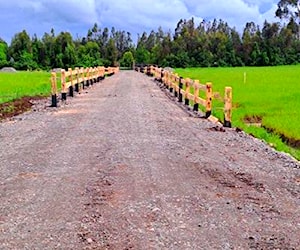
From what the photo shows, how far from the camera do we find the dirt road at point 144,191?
16.6 feet

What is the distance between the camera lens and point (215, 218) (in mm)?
5613

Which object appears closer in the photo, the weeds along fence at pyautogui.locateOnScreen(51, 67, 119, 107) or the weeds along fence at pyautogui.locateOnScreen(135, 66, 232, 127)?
the weeds along fence at pyautogui.locateOnScreen(135, 66, 232, 127)

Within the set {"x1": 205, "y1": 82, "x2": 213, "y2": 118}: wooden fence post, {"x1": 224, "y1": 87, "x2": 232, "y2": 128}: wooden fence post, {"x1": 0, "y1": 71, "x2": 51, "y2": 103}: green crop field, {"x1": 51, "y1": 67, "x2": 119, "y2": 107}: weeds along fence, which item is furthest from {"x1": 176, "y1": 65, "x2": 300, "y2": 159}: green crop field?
{"x1": 0, "y1": 71, "x2": 51, "y2": 103}: green crop field

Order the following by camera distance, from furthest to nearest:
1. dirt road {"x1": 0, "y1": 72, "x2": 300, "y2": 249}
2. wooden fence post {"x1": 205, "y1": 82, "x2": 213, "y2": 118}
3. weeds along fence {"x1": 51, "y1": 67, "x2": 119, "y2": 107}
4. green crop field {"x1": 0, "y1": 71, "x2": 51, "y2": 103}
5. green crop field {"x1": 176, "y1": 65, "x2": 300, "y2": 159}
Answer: green crop field {"x1": 0, "y1": 71, "x2": 51, "y2": 103} → weeds along fence {"x1": 51, "y1": 67, "x2": 119, "y2": 107} → wooden fence post {"x1": 205, "y1": 82, "x2": 213, "y2": 118} → green crop field {"x1": 176, "y1": 65, "x2": 300, "y2": 159} → dirt road {"x1": 0, "y1": 72, "x2": 300, "y2": 249}

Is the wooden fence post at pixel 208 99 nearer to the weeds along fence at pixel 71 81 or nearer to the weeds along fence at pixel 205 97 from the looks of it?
the weeds along fence at pixel 205 97

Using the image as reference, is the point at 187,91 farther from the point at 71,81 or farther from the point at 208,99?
the point at 71,81

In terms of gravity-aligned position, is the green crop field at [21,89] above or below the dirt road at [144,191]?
below

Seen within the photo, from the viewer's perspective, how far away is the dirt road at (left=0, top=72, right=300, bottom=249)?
506cm

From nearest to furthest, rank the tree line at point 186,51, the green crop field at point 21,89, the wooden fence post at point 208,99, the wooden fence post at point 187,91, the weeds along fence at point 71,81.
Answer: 1. the wooden fence post at point 208,99
2. the weeds along fence at point 71,81
3. the wooden fence post at point 187,91
4. the green crop field at point 21,89
5. the tree line at point 186,51

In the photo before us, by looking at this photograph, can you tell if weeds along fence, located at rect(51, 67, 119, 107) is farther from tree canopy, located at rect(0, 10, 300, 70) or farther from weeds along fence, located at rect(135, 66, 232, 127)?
tree canopy, located at rect(0, 10, 300, 70)

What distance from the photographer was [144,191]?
6.54m

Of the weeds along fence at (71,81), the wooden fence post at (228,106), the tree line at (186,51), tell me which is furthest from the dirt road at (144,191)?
the tree line at (186,51)

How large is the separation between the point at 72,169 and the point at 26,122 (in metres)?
6.27

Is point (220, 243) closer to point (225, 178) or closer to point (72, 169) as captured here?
point (225, 178)
